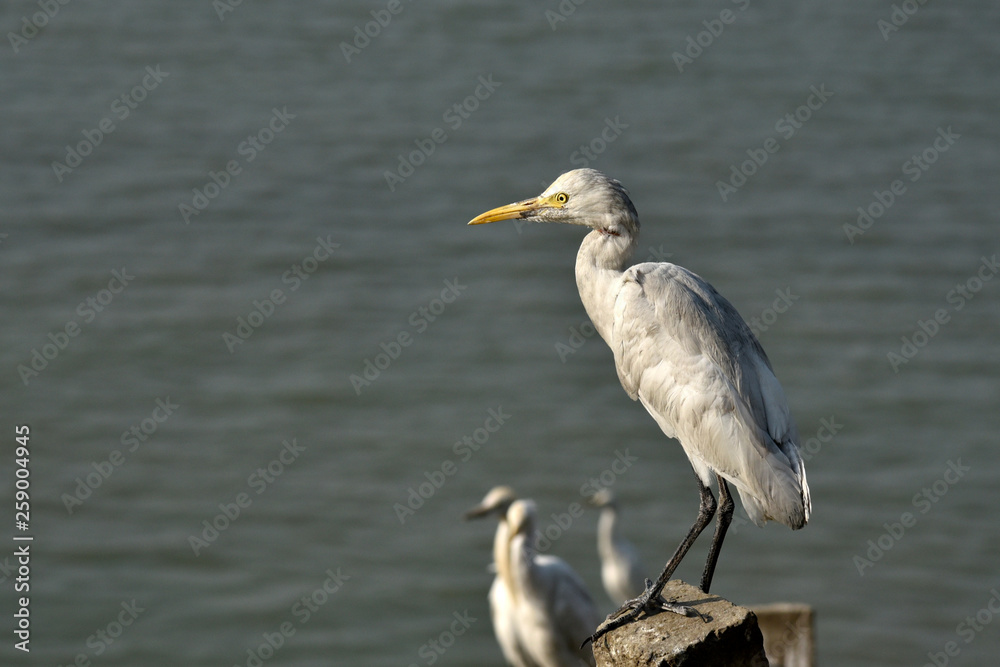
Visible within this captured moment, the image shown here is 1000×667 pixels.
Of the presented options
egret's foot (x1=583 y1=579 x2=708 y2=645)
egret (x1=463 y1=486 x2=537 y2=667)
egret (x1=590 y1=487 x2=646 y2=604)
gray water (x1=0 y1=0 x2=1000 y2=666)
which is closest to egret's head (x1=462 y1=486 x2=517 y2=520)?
egret (x1=463 y1=486 x2=537 y2=667)

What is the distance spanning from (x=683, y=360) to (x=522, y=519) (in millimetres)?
5667

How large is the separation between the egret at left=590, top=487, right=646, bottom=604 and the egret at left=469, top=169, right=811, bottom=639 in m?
6.02

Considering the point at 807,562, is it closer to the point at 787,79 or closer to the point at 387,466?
the point at 387,466

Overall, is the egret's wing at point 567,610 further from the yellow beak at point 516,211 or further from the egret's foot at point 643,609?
the yellow beak at point 516,211

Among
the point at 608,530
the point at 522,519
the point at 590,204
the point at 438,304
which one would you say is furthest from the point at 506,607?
the point at 590,204

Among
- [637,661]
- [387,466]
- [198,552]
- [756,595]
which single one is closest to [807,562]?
[756,595]

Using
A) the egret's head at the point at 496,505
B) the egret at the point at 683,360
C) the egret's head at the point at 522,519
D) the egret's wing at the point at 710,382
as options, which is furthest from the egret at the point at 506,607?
the egret's wing at the point at 710,382

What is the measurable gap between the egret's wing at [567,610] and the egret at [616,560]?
76 cm

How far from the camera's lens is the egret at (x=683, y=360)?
560cm

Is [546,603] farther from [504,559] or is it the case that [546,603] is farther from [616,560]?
[616,560]

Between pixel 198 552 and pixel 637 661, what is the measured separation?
29.5ft

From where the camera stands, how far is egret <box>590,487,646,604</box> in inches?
466

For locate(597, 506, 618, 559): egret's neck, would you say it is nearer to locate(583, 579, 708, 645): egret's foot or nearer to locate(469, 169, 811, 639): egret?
locate(469, 169, 811, 639): egret

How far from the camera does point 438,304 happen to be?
16234mm
